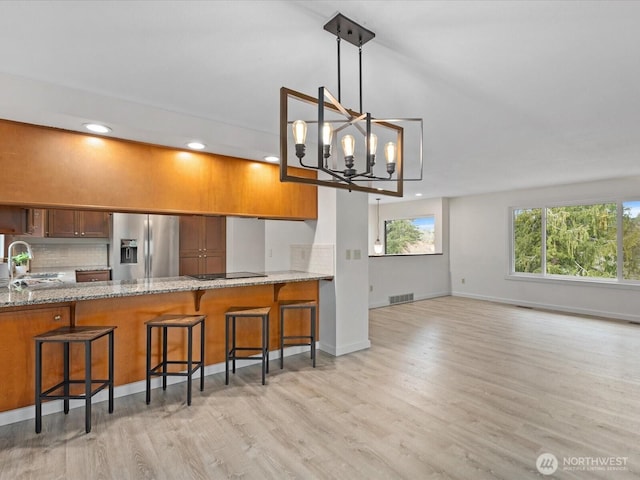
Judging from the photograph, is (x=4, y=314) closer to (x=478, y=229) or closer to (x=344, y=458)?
(x=344, y=458)

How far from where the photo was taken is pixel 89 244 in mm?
4926

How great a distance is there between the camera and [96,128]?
257cm

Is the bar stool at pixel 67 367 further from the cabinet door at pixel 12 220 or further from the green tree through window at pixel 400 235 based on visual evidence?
the green tree through window at pixel 400 235

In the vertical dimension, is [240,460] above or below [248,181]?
below

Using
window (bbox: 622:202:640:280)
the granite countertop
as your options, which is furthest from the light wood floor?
window (bbox: 622:202:640:280)

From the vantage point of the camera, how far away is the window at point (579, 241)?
216 inches

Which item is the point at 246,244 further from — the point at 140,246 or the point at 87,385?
the point at 87,385

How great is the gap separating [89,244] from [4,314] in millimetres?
2868

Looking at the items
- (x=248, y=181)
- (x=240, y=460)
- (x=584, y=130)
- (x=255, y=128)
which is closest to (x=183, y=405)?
(x=240, y=460)

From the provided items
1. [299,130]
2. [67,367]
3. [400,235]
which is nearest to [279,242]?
[67,367]

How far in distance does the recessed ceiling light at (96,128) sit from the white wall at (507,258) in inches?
273

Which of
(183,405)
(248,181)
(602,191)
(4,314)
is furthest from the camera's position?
(602,191)

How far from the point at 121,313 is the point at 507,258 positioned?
6811mm

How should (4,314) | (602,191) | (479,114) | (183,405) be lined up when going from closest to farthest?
(4,314) → (183,405) → (479,114) → (602,191)
